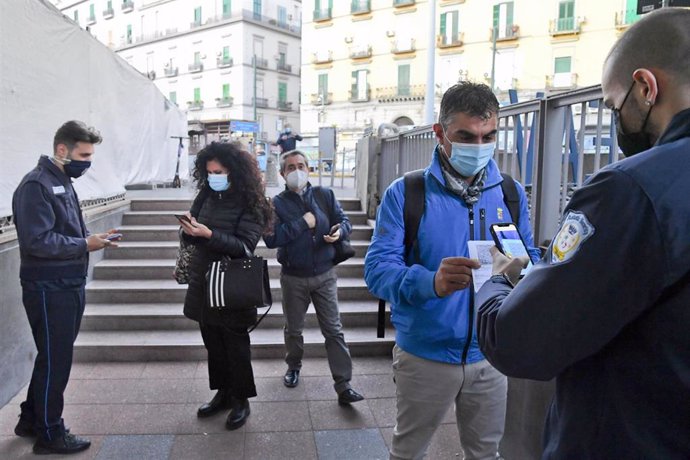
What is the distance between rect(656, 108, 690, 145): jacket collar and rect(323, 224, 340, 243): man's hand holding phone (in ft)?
11.0

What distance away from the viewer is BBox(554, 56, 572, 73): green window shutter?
34.9m

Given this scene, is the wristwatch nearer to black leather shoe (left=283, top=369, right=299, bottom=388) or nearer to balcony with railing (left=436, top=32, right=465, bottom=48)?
black leather shoe (left=283, top=369, right=299, bottom=388)

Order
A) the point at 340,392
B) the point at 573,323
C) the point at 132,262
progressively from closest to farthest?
1. the point at 573,323
2. the point at 340,392
3. the point at 132,262

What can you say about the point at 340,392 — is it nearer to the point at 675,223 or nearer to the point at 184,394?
the point at 184,394

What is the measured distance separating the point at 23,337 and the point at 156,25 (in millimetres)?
55407

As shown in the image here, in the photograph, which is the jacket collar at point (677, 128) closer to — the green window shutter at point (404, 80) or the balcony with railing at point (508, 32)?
the balcony with railing at point (508, 32)

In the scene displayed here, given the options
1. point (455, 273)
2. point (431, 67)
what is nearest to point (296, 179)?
point (455, 273)

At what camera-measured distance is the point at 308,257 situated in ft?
14.2

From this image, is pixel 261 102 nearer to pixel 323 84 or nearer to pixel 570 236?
pixel 323 84

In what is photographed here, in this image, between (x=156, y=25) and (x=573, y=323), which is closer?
(x=573, y=323)

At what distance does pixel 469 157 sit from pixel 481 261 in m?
0.61

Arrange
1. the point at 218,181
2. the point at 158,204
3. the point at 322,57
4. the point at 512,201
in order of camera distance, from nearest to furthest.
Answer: the point at 512,201, the point at 218,181, the point at 158,204, the point at 322,57

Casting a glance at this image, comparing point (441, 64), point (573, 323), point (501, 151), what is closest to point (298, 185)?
point (501, 151)

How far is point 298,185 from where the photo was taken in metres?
A: 4.43
